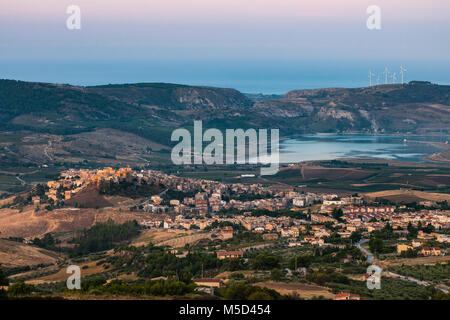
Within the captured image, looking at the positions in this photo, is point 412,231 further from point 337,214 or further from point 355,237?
point 337,214

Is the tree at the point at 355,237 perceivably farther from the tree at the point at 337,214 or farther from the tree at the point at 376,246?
the tree at the point at 337,214

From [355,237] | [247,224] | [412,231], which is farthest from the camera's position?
[247,224]

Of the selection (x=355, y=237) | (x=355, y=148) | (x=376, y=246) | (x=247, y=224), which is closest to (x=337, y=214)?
(x=247, y=224)

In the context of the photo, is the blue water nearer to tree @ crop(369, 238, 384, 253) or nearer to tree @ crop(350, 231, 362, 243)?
tree @ crop(350, 231, 362, 243)

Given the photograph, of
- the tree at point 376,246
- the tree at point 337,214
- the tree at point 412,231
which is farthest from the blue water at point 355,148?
the tree at point 376,246

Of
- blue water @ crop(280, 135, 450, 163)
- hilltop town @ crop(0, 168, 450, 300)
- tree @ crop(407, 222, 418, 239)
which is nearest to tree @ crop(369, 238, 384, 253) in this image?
hilltop town @ crop(0, 168, 450, 300)

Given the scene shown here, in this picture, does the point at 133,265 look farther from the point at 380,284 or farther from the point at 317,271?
the point at 380,284

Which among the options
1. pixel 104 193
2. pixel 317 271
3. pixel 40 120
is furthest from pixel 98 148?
pixel 317 271

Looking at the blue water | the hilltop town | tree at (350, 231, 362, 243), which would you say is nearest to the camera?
the hilltop town
